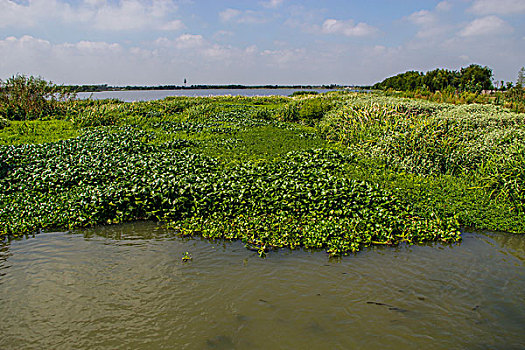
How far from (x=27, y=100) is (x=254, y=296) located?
19559 millimetres

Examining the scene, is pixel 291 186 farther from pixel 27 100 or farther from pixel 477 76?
pixel 477 76

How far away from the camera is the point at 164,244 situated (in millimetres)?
6547

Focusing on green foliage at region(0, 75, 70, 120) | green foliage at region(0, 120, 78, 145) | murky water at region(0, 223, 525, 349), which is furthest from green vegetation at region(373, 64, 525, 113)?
green foliage at region(0, 75, 70, 120)

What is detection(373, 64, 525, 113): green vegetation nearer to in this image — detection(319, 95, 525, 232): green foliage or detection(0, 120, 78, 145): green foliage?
detection(319, 95, 525, 232): green foliage

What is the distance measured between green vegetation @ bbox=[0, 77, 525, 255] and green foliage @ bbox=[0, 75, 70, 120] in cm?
659

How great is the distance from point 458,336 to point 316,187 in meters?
4.05

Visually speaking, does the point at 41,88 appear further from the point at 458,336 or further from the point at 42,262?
the point at 458,336

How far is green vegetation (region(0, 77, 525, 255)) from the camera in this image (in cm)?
675

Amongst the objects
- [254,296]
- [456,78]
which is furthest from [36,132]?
[456,78]

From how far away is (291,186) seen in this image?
7.80m

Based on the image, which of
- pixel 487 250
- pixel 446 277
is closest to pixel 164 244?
pixel 446 277

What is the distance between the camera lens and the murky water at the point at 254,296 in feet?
13.5

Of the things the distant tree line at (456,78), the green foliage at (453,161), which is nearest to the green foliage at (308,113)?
the green foliage at (453,161)

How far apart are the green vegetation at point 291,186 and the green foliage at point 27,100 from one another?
21.6ft
